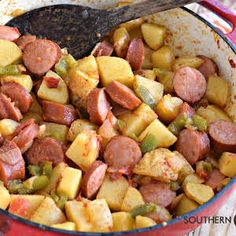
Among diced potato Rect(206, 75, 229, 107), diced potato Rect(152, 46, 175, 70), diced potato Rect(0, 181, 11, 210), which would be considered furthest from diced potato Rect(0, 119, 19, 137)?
diced potato Rect(206, 75, 229, 107)

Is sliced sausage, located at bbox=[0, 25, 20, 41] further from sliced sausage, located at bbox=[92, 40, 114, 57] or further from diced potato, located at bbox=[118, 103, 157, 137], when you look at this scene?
diced potato, located at bbox=[118, 103, 157, 137]

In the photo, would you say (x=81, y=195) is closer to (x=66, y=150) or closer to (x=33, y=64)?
(x=66, y=150)

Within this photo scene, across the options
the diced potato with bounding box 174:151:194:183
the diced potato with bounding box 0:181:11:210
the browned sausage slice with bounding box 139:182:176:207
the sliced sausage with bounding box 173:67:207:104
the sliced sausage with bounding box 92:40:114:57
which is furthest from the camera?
the sliced sausage with bounding box 92:40:114:57

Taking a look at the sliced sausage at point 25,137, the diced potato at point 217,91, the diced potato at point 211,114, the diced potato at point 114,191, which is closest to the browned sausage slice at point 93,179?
the diced potato at point 114,191

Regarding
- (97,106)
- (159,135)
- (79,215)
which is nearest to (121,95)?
(97,106)

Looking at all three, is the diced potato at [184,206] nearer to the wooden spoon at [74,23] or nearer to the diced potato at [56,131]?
the diced potato at [56,131]

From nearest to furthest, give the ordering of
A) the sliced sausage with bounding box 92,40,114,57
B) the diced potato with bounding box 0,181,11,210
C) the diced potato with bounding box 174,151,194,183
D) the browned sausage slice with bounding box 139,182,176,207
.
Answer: the diced potato with bounding box 0,181,11,210 → the browned sausage slice with bounding box 139,182,176,207 → the diced potato with bounding box 174,151,194,183 → the sliced sausage with bounding box 92,40,114,57

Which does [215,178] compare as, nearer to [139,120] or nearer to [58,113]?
[139,120]

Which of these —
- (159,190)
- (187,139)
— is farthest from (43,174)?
(187,139)
